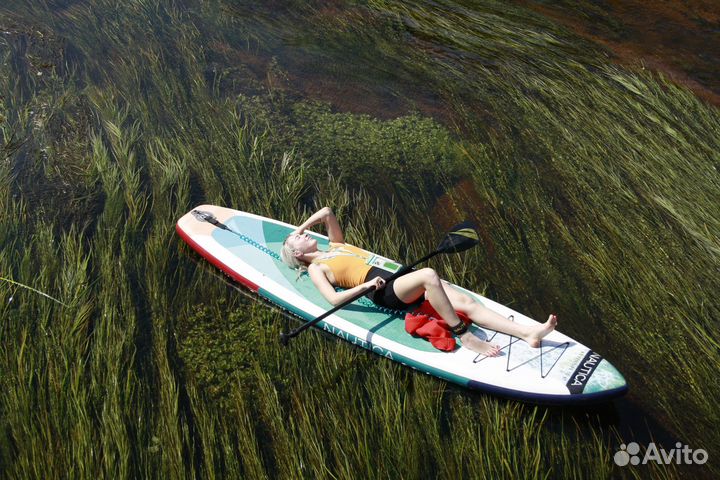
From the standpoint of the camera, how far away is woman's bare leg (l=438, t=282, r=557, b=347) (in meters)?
5.16

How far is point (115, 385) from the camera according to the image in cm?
492

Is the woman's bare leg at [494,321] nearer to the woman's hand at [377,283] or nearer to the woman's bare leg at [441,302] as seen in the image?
the woman's bare leg at [441,302]

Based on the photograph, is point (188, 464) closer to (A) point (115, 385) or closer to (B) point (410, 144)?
(A) point (115, 385)

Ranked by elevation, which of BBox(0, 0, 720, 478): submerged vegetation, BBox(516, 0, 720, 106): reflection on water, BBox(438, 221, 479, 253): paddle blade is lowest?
BBox(0, 0, 720, 478): submerged vegetation

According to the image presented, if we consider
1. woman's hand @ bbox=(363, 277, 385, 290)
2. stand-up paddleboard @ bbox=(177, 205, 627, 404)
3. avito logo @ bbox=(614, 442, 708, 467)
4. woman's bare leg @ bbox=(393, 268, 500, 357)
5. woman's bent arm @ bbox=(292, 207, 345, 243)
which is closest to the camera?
avito logo @ bbox=(614, 442, 708, 467)

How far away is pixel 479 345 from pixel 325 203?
243cm

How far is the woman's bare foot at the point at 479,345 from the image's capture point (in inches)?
204

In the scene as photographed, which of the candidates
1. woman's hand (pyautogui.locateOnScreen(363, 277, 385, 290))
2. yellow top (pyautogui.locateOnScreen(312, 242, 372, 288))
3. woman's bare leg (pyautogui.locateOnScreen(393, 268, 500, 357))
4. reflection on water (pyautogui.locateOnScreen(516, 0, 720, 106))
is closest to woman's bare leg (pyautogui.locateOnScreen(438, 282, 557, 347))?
woman's bare leg (pyautogui.locateOnScreen(393, 268, 500, 357))

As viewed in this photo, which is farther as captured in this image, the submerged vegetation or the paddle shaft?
the paddle shaft

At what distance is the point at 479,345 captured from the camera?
5.23 m

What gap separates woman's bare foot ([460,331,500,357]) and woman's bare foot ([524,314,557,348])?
0.82ft

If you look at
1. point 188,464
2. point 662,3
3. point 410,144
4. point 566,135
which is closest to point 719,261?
point 566,135

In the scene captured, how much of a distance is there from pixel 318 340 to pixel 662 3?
8035 mm

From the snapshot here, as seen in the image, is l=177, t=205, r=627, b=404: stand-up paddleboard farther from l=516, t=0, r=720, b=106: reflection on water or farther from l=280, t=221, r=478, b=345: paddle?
l=516, t=0, r=720, b=106: reflection on water
